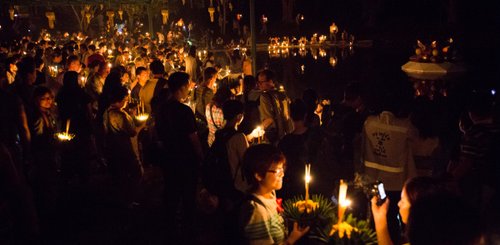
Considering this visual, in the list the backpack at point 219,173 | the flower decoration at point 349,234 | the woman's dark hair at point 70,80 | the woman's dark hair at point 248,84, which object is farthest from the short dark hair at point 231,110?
the woman's dark hair at point 70,80

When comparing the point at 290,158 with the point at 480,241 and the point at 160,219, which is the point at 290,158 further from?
the point at 480,241

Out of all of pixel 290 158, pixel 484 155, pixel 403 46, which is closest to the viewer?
pixel 484 155

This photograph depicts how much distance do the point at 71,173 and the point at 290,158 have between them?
3972 mm

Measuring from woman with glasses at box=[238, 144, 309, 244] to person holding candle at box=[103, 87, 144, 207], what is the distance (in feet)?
10.6

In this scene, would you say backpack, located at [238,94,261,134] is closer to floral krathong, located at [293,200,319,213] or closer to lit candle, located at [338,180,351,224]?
floral krathong, located at [293,200,319,213]

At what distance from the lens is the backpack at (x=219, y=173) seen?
388 centimetres

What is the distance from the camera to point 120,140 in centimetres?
578

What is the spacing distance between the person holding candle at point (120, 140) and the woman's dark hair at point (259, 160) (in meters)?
3.24

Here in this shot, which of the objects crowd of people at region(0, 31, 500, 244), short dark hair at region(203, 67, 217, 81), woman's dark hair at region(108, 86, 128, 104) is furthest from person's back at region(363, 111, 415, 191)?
woman's dark hair at region(108, 86, 128, 104)

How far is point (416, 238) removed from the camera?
2.07 metres

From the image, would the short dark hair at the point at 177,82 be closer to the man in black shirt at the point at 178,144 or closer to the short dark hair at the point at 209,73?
the man in black shirt at the point at 178,144

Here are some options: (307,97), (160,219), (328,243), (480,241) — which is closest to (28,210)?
(328,243)

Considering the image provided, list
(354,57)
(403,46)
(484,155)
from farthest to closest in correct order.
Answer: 1. (403,46)
2. (354,57)
3. (484,155)

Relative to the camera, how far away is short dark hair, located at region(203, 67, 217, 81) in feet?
22.0
